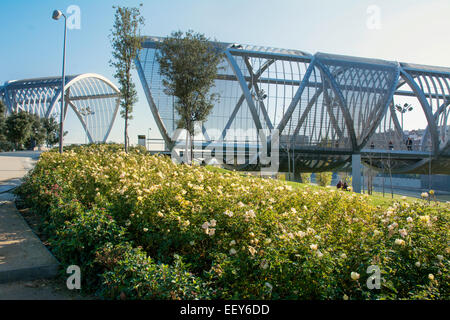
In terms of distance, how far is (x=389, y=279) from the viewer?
120 inches

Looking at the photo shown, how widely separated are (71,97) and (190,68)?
2449 inches

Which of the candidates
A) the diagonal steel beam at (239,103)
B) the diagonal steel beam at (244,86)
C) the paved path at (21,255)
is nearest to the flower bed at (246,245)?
the paved path at (21,255)

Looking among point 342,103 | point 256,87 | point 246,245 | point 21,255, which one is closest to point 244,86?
point 256,87

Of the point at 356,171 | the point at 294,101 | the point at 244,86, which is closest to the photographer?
the point at 244,86

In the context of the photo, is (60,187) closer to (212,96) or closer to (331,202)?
(331,202)

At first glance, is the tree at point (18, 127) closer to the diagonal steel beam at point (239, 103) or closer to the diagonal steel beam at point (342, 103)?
the diagonal steel beam at point (239, 103)

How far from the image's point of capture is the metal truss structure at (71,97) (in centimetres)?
5838

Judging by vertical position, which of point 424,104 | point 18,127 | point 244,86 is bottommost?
point 18,127

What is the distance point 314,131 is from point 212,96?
17.9 m

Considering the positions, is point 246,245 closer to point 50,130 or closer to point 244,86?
point 244,86

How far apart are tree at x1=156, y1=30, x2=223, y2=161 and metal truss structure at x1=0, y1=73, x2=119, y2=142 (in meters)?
36.4

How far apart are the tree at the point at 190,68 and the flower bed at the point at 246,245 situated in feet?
46.5

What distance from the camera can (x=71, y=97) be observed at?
70.4m
